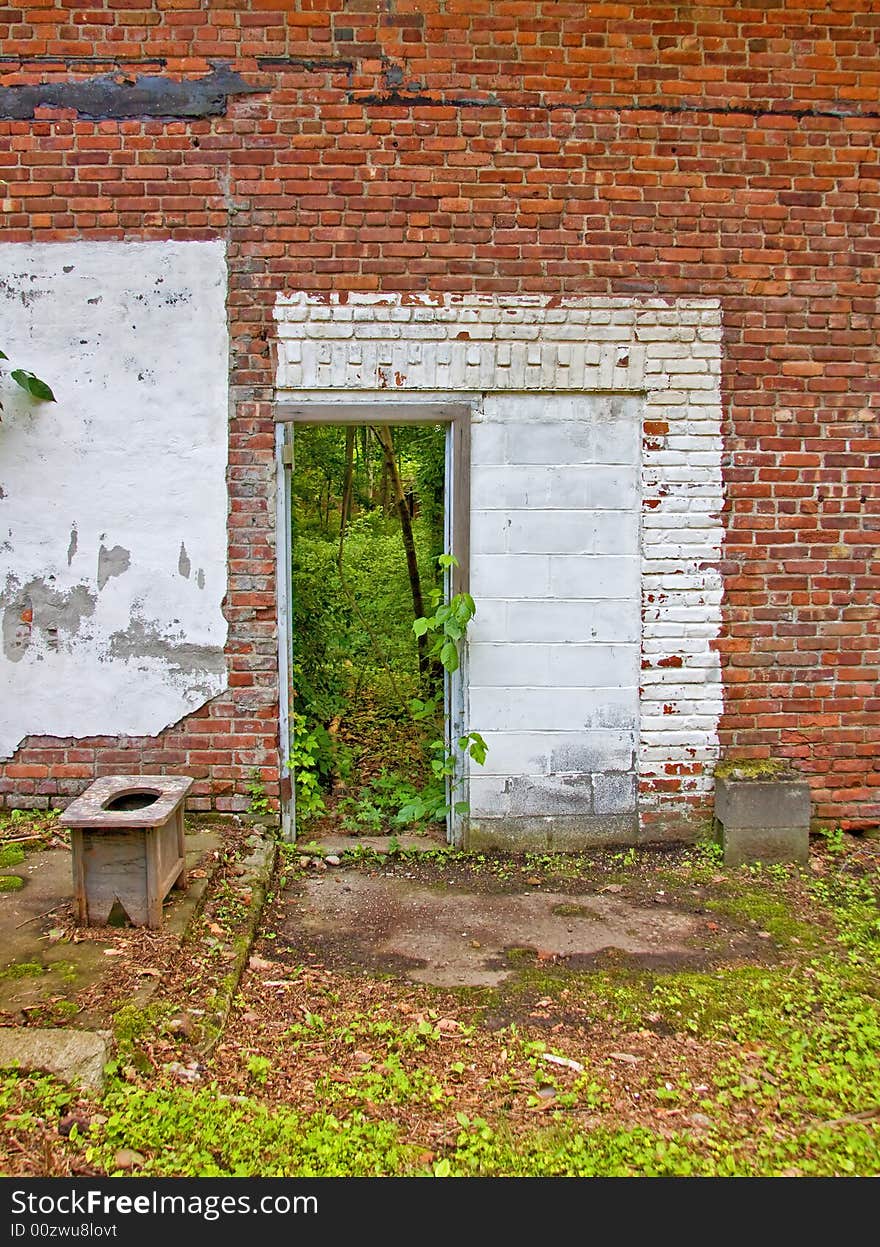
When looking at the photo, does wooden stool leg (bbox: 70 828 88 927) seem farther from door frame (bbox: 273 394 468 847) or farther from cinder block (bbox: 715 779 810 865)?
cinder block (bbox: 715 779 810 865)

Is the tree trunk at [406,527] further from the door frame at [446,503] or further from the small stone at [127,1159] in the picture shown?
the small stone at [127,1159]

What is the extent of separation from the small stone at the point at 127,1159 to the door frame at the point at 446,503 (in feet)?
7.56

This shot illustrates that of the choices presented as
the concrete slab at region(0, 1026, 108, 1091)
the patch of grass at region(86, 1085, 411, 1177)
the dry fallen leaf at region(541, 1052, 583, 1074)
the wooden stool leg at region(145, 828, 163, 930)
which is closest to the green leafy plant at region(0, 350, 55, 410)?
the wooden stool leg at region(145, 828, 163, 930)

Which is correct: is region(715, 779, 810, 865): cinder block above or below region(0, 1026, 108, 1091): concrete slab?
above

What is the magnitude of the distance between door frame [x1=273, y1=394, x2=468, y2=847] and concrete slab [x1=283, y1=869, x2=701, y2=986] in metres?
0.55

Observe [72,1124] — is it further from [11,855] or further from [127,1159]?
[11,855]

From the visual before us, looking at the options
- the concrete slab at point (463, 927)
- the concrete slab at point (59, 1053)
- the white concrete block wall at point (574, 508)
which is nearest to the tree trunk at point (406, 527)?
the white concrete block wall at point (574, 508)

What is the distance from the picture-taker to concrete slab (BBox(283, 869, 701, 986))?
11.4 feet

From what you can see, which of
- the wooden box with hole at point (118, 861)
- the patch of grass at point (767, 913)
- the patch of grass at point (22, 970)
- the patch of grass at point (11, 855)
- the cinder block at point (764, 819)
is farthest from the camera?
the cinder block at point (764, 819)

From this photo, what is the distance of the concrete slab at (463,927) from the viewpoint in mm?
3473

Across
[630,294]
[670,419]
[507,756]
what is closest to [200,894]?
[507,756]

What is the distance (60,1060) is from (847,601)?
4.22m

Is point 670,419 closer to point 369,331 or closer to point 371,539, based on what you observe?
point 369,331

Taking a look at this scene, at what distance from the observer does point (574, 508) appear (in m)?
4.40
